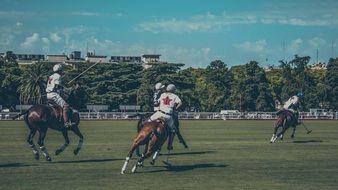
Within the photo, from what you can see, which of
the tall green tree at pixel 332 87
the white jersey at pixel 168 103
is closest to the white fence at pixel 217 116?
the tall green tree at pixel 332 87

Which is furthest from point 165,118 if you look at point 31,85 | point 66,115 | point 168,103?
point 31,85

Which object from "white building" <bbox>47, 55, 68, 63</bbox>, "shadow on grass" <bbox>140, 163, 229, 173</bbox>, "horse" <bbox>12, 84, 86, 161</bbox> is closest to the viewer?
"shadow on grass" <bbox>140, 163, 229, 173</bbox>

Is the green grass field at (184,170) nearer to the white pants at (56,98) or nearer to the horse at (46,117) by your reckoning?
the horse at (46,117)

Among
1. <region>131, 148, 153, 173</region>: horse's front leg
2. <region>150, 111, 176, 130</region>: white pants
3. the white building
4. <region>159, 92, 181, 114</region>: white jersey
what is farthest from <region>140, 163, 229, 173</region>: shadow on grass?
the white building

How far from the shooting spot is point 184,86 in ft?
302

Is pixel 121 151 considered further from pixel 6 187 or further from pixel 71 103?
pixel 6 187

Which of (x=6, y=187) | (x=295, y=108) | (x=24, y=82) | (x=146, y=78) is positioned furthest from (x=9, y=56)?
(x=6, y=187)

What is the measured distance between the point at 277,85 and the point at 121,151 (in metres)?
87.7

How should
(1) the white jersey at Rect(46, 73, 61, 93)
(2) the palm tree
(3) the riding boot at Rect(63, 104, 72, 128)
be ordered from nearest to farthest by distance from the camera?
1. (1) the white jersey at Rect(46, 73, 61, 93)
2. (3) the riding boot at Rect(63, 104, 72, 128)
3. (2) the palm tree

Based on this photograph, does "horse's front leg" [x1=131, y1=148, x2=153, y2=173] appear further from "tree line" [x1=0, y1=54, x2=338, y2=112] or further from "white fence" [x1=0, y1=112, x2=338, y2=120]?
"tree line" [x1=0, y1=54, x2=338, y2=112]

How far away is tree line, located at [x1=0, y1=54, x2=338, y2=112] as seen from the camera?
86.9m

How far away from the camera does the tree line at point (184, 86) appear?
8688 centimetres

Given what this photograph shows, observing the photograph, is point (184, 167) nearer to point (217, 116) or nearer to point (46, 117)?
point (46, 117)

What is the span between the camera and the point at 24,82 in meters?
87.2
